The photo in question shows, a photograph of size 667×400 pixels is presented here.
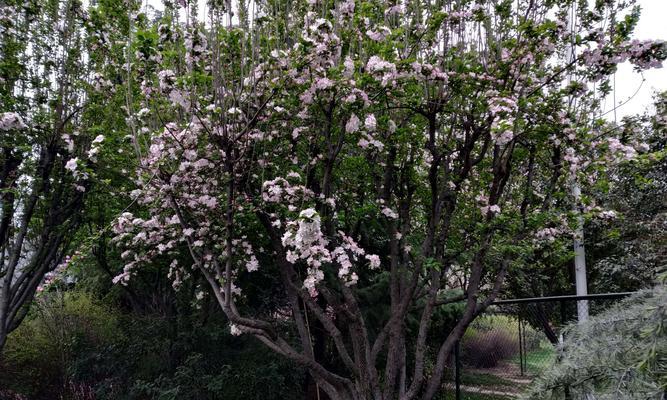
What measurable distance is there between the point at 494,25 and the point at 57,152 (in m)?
4.84

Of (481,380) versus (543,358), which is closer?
(543,358)

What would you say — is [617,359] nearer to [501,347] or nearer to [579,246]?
[579,246]

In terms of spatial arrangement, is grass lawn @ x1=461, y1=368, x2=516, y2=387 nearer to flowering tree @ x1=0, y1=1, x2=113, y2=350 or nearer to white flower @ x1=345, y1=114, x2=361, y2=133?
white flower @ x1=345, y1=114, x2=361, y2=133

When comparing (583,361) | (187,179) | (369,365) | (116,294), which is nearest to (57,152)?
(187,179)

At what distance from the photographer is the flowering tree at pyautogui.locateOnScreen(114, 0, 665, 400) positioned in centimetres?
359

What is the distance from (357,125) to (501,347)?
694cm

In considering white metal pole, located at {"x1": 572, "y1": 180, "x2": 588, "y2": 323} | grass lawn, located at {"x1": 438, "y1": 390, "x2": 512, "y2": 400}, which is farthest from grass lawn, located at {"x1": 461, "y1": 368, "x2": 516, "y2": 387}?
white metal pole, located at {"x1": 572, "y1": 180, "x2": 588, "y2": 323}

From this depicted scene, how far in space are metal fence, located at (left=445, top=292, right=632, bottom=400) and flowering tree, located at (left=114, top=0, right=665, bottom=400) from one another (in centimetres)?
191

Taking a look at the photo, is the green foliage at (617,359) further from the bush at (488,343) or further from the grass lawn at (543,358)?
the bush at (488,343)

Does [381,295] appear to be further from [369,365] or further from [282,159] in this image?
[282,159]

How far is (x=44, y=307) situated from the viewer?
7074mm

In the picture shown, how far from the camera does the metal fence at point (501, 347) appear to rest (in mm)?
6270

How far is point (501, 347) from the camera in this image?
28.9ft

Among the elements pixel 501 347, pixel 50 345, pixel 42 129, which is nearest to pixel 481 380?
pixel 501 347
